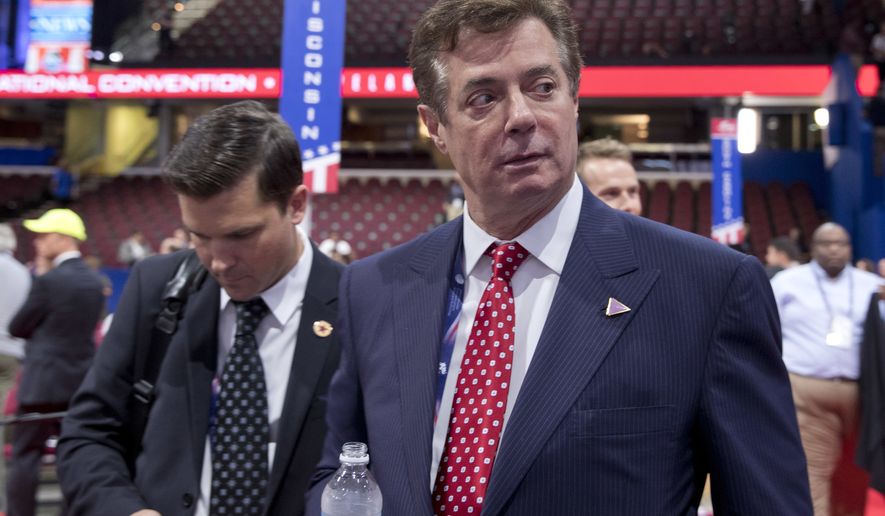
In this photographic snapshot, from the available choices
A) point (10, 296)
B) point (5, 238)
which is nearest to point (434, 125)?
point (10, 296)

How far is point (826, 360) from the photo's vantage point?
16.0 ft

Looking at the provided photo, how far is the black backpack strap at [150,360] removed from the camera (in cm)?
187

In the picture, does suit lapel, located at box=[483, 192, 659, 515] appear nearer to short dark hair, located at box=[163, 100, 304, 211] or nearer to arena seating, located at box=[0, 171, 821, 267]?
short dark hair, located at box=[163, 100, 304, 211]

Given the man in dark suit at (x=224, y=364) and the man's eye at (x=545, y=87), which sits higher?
the man's eye at (x=545, y=87)

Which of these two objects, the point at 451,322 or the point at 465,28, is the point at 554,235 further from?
the point at 465,28

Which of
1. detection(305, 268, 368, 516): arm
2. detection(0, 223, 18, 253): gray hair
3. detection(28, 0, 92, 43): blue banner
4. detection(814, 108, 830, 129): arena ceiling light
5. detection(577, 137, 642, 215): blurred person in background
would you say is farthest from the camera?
detection(28, 0, 92, 43): blue banner

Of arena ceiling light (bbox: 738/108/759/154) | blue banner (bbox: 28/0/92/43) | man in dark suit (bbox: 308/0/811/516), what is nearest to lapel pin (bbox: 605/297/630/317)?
man in dark suit (bbox: 308/0/811/516)

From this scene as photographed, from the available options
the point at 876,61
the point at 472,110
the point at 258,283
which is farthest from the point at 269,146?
the point at 876,61

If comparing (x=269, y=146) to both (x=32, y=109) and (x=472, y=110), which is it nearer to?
(x=472, y=110)

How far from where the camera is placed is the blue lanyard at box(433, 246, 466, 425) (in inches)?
55.7

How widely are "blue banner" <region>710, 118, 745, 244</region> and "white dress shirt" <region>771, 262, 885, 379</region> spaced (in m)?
2.86

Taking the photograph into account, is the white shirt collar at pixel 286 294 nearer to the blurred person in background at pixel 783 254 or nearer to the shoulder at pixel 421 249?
the shoulder at pixel 421 249

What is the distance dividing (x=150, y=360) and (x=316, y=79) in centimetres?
188

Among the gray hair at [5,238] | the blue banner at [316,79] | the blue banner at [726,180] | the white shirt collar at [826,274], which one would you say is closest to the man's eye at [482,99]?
the blue banner at [316,79]
